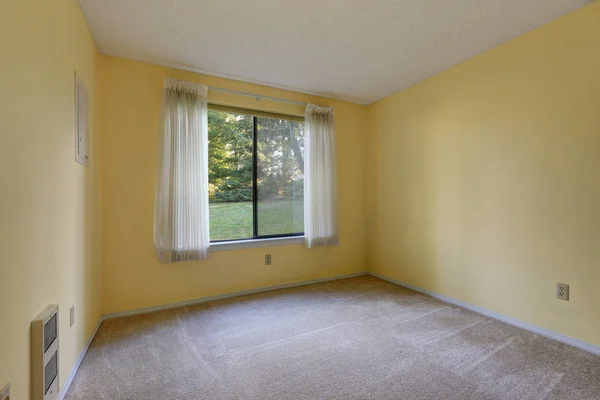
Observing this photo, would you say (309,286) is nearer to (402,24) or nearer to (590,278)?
(590,278)

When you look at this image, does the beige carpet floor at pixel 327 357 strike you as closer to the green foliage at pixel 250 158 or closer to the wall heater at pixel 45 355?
the wall heater at pixel 45 355

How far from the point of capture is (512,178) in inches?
94.0

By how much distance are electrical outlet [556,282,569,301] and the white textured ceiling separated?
2.01m

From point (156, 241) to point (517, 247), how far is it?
3.22 metres

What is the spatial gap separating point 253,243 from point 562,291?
2.76 m

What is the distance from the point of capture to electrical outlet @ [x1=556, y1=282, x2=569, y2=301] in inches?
82.0

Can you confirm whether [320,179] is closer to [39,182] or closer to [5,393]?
[39,182]

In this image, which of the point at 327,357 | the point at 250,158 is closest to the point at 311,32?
the point at 250,158

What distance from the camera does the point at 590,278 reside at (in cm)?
197

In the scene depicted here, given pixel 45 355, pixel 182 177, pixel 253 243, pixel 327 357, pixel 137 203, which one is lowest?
pixel 327 357

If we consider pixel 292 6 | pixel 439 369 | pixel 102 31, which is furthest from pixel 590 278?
pixel 102 31

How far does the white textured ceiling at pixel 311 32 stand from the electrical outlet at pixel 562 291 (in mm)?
2006

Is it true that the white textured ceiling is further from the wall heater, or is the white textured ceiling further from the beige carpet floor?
the beige carpet floor

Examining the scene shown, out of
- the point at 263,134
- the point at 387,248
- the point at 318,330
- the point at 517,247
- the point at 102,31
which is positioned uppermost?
the point at 102,31
